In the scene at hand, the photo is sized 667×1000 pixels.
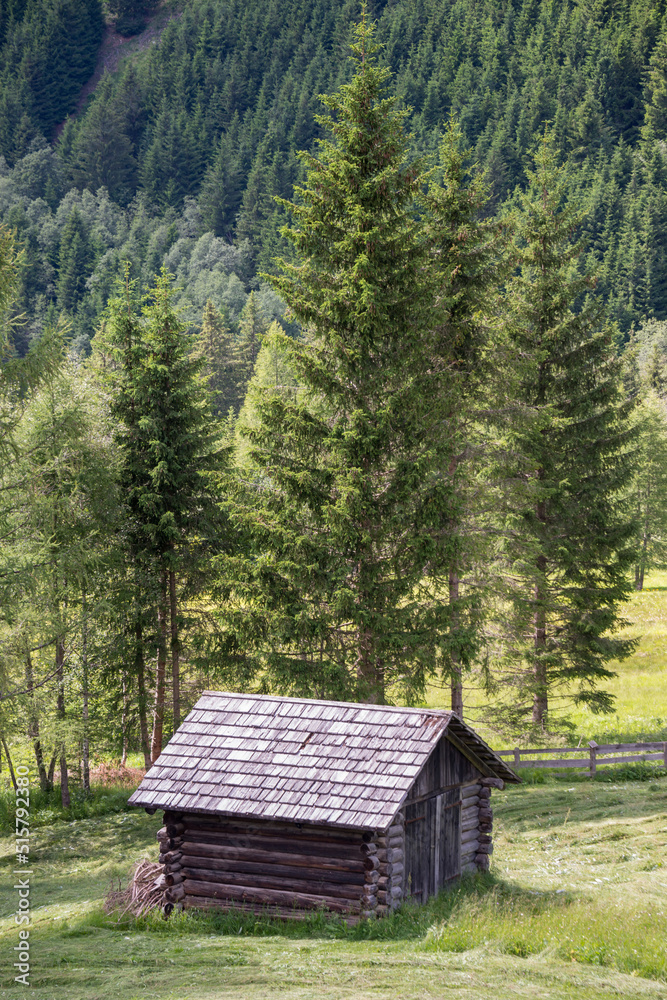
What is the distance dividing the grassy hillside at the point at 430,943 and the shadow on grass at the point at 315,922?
3 centimetres

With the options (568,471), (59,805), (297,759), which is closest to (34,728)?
(59,805)

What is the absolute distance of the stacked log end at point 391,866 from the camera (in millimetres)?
14070

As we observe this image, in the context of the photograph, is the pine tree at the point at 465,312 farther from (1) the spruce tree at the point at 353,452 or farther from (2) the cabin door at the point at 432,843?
(2) the cabin door at the point at 432,843

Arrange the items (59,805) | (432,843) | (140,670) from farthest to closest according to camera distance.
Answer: (140,670) < (59,805) < (432,843)

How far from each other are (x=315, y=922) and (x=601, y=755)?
43.7 feet

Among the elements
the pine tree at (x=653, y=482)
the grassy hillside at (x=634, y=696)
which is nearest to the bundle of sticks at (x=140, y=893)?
the grassy hillside at (x=634, y=696)

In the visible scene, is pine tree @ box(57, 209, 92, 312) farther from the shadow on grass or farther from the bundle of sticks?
the shadow on grass

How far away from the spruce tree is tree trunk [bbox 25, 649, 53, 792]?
5.37 meters

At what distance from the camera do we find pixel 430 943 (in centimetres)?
1245

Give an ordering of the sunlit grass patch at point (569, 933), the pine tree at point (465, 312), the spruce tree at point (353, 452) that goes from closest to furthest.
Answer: the sunlit grass patch at point (569, 933) → the spruce tree at point (353, 452) → the pine tree at point (465, 312)

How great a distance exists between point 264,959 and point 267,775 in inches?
129

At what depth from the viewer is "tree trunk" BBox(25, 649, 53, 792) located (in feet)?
72.0

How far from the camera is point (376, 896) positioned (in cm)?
1406

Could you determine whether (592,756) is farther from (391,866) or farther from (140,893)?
(140,893)
